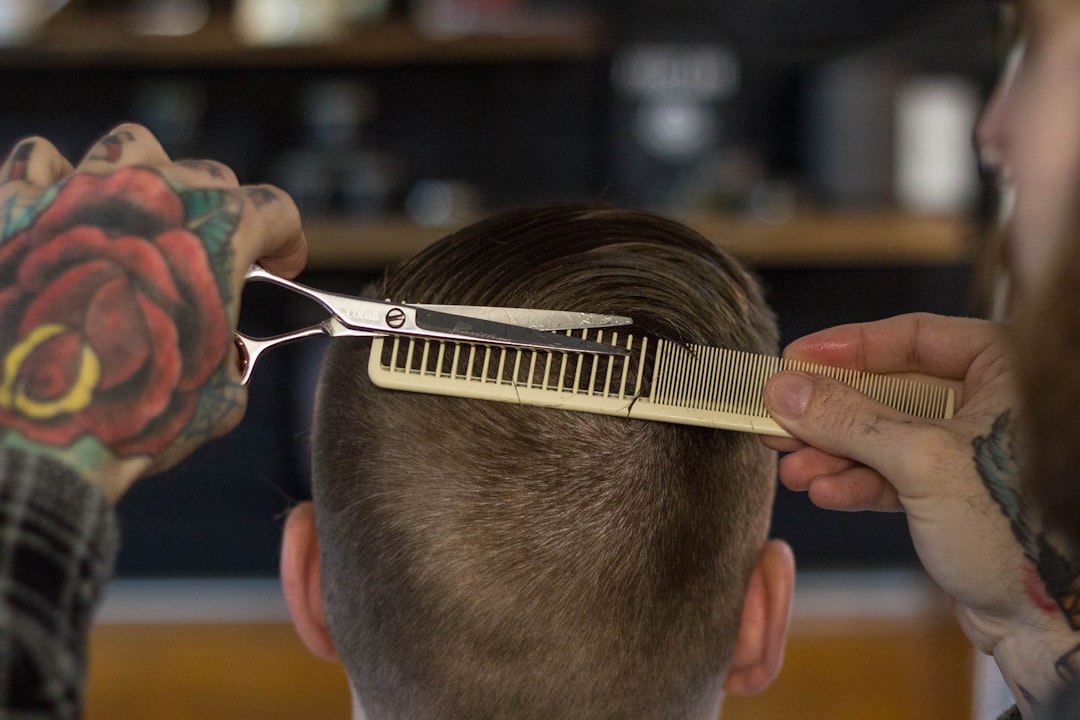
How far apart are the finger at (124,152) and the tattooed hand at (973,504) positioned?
1.86 feet

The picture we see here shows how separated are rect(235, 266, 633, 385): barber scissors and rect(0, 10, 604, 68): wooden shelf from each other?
2874 millimetres

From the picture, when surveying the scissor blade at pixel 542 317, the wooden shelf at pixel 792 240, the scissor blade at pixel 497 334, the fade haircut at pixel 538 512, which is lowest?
the wooden shelf at pixel 792 240

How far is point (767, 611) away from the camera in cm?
110

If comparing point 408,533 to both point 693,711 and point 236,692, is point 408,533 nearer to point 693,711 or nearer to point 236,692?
point 693,711

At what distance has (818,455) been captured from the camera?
999 millimetres

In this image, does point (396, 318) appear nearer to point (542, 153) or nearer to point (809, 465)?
point (809, 465)

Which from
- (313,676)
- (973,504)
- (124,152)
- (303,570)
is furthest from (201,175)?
(313,676)

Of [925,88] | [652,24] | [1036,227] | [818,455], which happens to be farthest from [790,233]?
[1036,227]

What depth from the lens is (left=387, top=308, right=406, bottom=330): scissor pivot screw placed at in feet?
3.10

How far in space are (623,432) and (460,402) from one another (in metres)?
0.15

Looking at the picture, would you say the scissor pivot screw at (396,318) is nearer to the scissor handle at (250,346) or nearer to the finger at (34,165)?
the scissor handle at (250,346)

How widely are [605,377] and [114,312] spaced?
1.37 feet

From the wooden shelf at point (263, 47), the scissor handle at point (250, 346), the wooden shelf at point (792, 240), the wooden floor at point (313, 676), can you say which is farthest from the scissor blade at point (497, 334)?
the wooden shelf at point (263, 47)

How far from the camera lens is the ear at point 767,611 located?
1096mm
